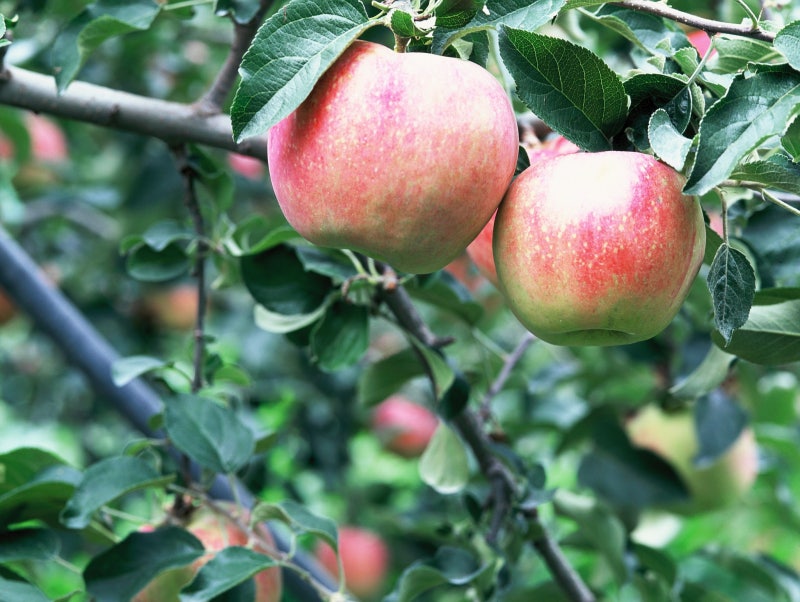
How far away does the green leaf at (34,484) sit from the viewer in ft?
2.72

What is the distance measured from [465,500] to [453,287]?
23 cm

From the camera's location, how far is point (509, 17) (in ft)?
1.98

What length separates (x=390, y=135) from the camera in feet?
1.85

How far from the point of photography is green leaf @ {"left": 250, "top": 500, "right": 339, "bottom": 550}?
82cm

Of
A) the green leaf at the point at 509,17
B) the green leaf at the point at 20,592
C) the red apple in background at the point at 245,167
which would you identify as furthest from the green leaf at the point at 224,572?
the red apple in background at the point at 245,167

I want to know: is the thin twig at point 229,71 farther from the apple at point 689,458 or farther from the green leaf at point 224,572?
the apple at point 689,458

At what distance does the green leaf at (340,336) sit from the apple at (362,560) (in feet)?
3.98

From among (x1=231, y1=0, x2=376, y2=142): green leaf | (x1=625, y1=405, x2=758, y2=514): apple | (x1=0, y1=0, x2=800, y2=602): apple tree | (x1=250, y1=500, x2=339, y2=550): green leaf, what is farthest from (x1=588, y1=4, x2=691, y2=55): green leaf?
(x1=625, y1=405, x2=758, y2=514): apple

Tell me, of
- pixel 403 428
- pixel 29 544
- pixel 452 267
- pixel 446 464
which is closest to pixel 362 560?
pixel 403 428

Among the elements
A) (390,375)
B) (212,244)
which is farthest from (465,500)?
(212,244)

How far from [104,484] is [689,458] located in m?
0.92

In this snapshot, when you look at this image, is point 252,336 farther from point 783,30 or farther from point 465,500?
point 783,30

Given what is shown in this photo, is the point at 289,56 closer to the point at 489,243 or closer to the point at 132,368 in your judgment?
the point at 489,243

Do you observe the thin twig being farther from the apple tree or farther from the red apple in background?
the red apple in background
